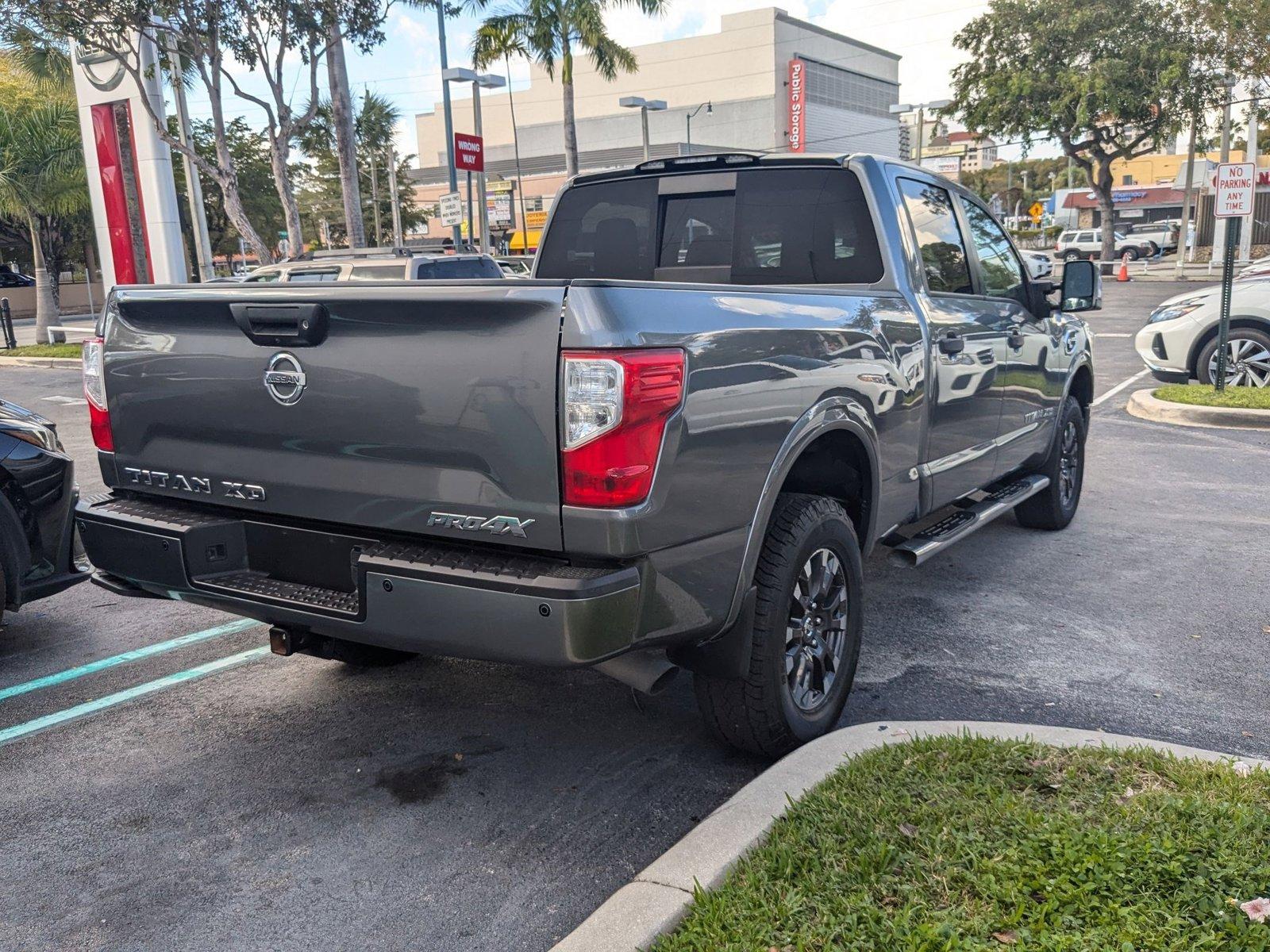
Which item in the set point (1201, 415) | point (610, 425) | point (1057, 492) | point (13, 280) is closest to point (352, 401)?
point (610, 425)

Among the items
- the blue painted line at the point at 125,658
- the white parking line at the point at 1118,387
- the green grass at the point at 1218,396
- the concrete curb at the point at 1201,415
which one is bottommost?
the white parking line at the point at 1118,387

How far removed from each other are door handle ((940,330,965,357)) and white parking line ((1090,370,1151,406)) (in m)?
7.86

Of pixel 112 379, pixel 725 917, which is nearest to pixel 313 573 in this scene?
pixel 112 379

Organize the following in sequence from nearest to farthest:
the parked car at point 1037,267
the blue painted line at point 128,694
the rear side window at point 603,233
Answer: the blue painted line at point 128,694
the rear side window at point 603,233
the parked car at point 1037,267

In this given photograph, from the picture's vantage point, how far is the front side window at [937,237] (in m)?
4.76

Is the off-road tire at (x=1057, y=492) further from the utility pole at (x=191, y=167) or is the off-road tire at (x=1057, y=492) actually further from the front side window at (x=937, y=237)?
the utility pole at (x=191, y=167)

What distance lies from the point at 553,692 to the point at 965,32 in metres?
43.2

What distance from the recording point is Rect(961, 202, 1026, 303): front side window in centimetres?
548

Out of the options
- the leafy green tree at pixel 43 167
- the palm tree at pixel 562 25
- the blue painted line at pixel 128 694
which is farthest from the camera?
the palm tree at pixel 562 25

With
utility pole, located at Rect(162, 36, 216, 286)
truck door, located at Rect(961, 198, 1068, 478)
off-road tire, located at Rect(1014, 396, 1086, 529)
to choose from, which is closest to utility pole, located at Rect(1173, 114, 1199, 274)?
utility pole, located at Rect(162, 36, 216, 286)

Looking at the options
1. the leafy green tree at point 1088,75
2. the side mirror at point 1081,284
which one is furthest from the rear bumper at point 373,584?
the leafy green tree at point 1088,75

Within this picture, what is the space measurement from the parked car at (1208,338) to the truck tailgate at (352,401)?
10.6 m

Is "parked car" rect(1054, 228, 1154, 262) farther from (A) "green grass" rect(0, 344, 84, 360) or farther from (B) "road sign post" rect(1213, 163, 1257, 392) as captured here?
(A) "green grass" rect(0, 344, 84, 360)

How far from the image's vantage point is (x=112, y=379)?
362cm
